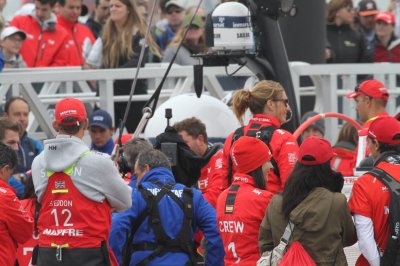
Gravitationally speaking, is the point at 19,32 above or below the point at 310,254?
above

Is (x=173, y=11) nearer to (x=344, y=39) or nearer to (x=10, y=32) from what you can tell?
(x=344, y=39)

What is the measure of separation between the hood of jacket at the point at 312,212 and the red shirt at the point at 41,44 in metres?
7.71

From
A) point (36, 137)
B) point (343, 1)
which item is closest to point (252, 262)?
point (36, 137)

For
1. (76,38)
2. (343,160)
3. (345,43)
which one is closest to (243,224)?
(343,160)

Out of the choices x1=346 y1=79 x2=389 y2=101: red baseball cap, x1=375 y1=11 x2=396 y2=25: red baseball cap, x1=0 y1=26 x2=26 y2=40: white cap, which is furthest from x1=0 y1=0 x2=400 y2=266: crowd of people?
x1=375 y1=11 x2=396 y2=25: red baseball cap

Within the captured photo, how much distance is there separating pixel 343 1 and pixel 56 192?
8598 mm

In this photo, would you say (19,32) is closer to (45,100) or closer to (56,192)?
(45,100)

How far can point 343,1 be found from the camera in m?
17.4

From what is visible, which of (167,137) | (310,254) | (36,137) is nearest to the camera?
(310,254)

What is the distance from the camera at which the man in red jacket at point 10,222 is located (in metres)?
9.79

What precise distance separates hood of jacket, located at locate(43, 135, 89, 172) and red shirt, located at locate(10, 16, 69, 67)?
6.70 metres

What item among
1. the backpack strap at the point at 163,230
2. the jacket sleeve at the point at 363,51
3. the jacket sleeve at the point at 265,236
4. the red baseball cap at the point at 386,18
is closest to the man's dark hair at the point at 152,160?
the backpack strap at the point at 163,230

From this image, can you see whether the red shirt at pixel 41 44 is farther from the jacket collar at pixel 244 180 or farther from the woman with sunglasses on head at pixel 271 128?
the jacket collar at pixel 244 180

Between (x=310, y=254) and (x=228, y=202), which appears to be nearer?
(x=310, y=254)
